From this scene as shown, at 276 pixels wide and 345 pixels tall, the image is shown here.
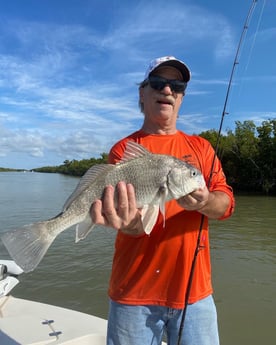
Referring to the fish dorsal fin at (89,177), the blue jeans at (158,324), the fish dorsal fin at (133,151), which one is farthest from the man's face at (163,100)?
the blue jeans at (158,324)

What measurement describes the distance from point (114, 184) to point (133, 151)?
0.95 ft

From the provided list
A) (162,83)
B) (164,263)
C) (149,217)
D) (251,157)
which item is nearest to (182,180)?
(149,217)

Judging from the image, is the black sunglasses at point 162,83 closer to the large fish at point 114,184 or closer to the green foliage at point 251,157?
the large fish at point 114,184

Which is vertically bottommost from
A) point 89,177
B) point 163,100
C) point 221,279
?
point 221,279

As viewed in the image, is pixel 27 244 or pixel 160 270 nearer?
pixel 27 244

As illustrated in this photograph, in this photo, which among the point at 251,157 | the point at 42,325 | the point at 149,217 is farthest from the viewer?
the point at 251,157

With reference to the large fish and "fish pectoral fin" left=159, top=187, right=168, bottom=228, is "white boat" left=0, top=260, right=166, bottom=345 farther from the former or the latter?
"fish pectoral fin" left=159, top=187, right=168, bottom=228

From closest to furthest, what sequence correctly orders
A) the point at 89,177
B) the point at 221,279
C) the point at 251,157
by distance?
the point at 89,177 → the point at 221,279 → the point at 251,157

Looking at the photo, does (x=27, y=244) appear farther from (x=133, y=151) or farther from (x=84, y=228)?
(x=133, y=151)

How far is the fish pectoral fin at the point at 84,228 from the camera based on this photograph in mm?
2584

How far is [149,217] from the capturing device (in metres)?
2.43

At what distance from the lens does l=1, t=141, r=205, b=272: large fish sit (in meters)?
2.47

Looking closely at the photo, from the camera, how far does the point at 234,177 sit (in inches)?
2160

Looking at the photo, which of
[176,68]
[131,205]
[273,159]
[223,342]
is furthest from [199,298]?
[273,159]
